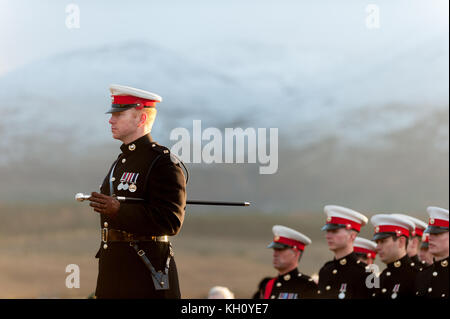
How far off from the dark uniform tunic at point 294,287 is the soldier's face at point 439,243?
1.99 m

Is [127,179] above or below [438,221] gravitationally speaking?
above

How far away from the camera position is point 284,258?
13344 millimetres

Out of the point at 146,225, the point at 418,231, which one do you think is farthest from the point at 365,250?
the point at 146,225

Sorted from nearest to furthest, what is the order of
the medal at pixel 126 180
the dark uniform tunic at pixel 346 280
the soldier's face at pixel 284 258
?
the medal at pixel 126 180 < the dark uniform tunic at pixel 346 280 < the soldier's face at pixel 284 258

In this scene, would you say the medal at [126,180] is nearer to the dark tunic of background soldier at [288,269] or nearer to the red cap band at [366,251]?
the dark tunic of background soldier at [288,269]

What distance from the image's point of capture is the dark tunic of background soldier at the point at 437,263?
42.8 ft

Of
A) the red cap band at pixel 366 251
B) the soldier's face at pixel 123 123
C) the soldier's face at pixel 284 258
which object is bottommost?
the red cap band at pixel 366 251

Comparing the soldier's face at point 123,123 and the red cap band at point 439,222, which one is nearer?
the soldier's face at point 123,123

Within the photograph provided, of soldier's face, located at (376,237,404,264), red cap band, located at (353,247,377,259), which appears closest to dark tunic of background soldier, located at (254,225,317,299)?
soldier's face, located at (376,237,404,264)

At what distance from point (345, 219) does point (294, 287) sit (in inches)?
52.6

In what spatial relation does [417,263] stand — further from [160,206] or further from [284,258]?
[160,206]

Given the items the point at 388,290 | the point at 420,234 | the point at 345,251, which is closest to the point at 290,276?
the point at 345,251

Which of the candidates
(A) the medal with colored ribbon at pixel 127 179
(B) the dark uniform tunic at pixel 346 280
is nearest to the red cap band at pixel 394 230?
(B) the dark uniform tunic at pixel 346 280

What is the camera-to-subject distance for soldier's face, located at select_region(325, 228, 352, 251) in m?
13.3
